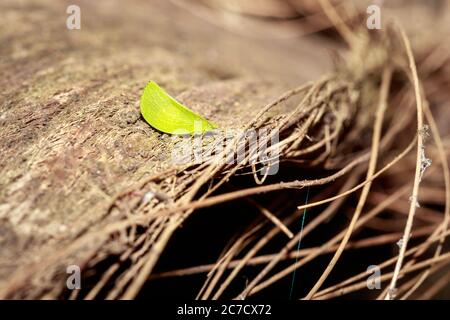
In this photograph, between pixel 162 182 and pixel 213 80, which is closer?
pixel 162 182

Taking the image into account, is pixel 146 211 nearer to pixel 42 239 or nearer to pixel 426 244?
pixel 42 239

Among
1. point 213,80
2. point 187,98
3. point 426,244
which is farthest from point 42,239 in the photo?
point 426,244

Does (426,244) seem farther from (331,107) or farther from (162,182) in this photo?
(162,182)

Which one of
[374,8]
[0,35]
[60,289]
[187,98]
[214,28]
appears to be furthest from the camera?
[214,28]

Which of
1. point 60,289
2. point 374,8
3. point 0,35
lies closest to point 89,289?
point 60,289

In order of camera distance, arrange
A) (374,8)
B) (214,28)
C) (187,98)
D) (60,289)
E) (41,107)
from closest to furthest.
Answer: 1. (60,289)
2. (41,107)
3. (187,98)
4. (374,8)
5. (214,28)

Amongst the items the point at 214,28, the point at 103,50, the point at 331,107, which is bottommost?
the point at 331,107

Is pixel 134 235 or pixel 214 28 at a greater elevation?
pixel 214 28
